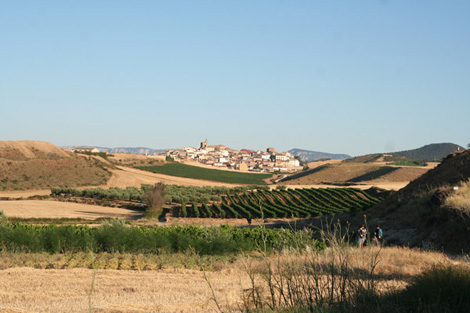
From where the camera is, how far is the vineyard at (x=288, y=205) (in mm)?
42250

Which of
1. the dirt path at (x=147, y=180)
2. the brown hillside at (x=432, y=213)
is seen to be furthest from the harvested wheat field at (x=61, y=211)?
the brown hillside at (x=432, y=213)

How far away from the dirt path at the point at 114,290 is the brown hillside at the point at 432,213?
11.4 meters

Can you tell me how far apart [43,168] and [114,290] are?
2967 inches

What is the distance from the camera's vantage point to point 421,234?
21484 mm

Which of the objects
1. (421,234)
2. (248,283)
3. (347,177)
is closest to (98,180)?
(347,177)

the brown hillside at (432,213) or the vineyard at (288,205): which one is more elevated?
the brown hillside at (432,213)

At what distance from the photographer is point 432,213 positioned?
22.4 m

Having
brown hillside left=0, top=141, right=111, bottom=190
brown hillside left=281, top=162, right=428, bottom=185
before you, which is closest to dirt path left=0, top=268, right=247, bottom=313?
brown hillside left=0, top=141, right=111, bottom=190

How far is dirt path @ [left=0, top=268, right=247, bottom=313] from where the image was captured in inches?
348

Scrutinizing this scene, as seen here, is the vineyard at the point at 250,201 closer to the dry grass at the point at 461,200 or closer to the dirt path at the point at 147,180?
the dirt path at the point at 147,180

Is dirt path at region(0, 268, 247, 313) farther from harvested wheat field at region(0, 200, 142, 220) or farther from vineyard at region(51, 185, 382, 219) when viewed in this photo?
harvested wheat field at region(0, 200, 142, 220)

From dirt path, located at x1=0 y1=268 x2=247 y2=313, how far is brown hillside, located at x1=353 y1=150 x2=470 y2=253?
11359mm

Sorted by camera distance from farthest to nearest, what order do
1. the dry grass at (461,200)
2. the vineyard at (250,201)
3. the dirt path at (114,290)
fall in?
the vineyard at (250,201) < the dry grass at (461,200) < the dirt path at (114,290)

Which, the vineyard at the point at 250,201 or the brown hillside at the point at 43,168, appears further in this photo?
the brown hillside at the point at 43,168
